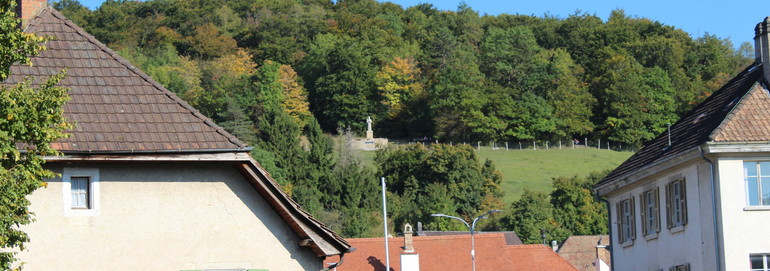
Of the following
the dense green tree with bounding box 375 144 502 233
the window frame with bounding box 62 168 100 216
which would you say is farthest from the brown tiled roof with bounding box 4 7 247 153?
the dense green tree with bounding box 375 144 502 233

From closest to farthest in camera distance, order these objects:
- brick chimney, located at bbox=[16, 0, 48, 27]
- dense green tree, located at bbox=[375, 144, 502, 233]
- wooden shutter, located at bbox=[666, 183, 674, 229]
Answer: brick chimney, located at bbox=[16, 0, 48, 27] < wooden shutter, located at bbox=[666, 183, 674, 229] < dense green tree, located at bbox=[375, 144, 502, 233]

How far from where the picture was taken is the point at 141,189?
773 inches

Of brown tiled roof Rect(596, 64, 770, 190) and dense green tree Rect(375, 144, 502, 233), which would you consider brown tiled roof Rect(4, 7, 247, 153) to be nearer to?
brown tiled roof Rect(596, 64, 770, 190)

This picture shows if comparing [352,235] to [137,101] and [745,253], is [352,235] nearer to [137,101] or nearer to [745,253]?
[745,253]

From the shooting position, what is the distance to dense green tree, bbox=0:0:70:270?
15.1m

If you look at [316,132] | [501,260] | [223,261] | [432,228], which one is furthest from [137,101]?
[316,132]

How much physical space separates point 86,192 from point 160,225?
46.1 inches

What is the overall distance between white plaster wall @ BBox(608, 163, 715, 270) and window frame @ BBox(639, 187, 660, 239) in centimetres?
13

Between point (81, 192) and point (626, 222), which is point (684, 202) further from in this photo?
point (81, 192)

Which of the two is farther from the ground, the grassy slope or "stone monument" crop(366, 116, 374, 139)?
"stone monument" crop(366, 116, 374, 139)

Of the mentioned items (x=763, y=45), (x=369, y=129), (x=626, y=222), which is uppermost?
(x=369, y=129)

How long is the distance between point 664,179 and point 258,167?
18792 mm

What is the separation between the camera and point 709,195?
32.5 m

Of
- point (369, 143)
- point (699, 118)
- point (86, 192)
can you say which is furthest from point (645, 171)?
point (369, 143)
